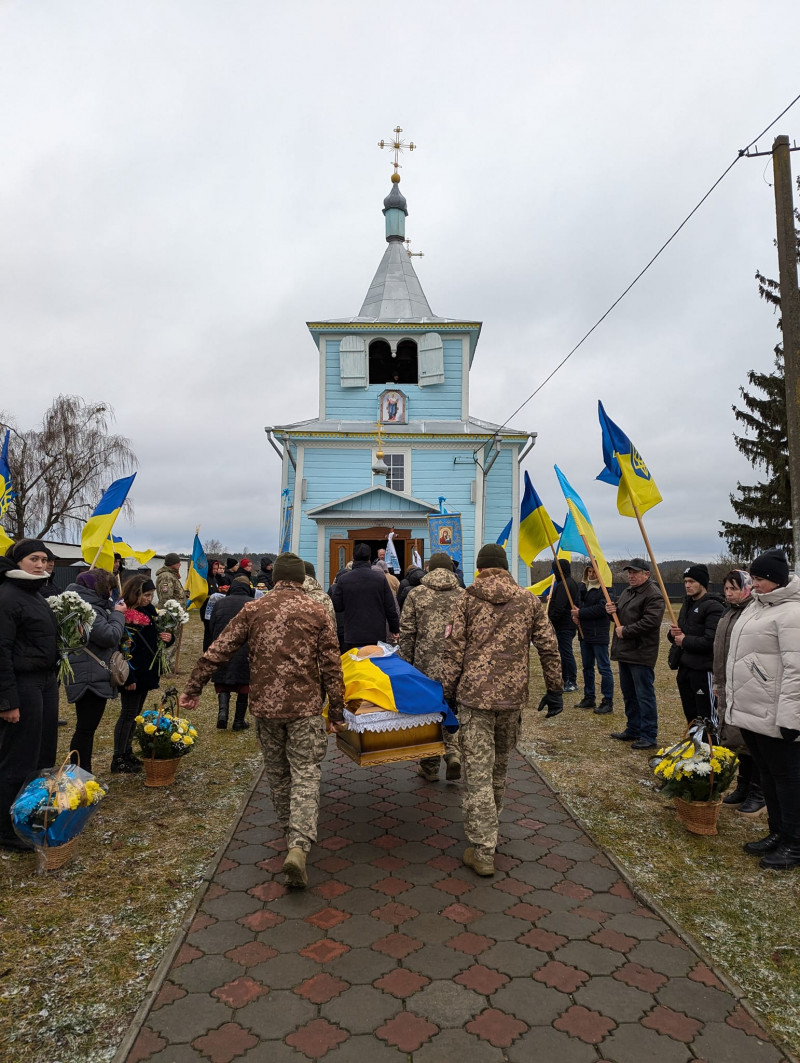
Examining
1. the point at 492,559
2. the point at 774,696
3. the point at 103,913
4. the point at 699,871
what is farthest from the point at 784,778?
the point at 103,913

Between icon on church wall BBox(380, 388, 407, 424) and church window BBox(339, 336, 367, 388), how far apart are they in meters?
0.76

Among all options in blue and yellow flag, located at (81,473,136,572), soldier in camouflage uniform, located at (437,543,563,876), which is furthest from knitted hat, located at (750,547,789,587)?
blue and yellow flag, located at (81,473,136,572)

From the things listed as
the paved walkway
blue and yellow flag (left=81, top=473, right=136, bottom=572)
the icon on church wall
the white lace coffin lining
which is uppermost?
the icon on church wall

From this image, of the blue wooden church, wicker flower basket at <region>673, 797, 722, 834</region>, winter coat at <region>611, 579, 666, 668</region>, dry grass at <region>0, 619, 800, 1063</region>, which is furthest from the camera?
the blue wooden church

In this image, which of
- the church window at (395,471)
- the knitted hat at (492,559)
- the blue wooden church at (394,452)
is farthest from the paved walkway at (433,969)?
the church window at (395,471)

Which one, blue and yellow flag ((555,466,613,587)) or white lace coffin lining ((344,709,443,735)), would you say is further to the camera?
blue and yellow flag ((555,466,613,587))

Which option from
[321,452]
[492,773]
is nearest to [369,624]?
[492,773]

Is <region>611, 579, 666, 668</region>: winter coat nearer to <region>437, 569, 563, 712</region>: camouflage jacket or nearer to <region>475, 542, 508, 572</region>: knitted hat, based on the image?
<region>437, 569, 563, 712</region>: camouflage jacket

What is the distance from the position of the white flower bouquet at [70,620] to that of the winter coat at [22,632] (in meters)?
0.16

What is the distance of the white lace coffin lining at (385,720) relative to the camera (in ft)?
16.2

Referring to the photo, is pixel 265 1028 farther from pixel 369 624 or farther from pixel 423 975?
pixel 369 624

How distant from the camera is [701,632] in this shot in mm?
6652

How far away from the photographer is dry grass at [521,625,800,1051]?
353cm

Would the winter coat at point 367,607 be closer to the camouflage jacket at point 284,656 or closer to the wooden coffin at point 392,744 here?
the wooden coffin at point 392,744
